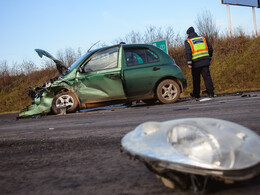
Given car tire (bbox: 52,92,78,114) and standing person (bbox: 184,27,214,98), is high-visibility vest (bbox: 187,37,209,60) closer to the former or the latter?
standing person (bbox: 184,27,214,98)

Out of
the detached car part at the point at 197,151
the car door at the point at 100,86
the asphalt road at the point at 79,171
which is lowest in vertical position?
the asphalt road at the point at 79,171

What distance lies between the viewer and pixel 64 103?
27.6 ft

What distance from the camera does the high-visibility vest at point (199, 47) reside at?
9328 mm

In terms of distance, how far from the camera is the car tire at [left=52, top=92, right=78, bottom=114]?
838 centimetres

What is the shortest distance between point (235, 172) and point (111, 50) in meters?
7.60

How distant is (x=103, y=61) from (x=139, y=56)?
3.23 ft

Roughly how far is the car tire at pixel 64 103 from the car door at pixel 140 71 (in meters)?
1.40

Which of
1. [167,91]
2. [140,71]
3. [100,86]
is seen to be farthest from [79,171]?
[167,91]

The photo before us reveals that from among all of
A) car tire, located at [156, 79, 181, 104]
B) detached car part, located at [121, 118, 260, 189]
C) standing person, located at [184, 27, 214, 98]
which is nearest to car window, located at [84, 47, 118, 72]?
car tire, located at [156, 79, 181, 104]

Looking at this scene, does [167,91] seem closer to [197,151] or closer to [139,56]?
[139,56]

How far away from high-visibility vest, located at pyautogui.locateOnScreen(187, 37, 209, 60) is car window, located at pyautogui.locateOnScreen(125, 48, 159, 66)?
1.25m

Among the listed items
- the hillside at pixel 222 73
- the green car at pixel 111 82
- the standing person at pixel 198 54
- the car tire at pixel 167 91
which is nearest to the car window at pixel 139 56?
the green car at pixel 111 82

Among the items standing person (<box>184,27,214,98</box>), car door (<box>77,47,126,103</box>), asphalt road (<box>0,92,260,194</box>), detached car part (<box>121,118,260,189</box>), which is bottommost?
asphalt road (<box>0,92,260,194</box>)

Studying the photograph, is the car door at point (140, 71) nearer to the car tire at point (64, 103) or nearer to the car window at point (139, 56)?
the car window at point (139, 56)
